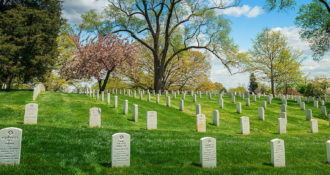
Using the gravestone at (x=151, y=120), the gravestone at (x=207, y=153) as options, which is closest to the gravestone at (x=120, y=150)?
the gravestone at (x=207, y=153)

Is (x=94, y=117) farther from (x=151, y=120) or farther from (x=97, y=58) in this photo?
(x=97, y=58)

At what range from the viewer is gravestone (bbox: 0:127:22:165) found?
5.23m

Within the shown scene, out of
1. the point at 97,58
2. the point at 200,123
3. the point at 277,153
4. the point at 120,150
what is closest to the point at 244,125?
the point at 200,123

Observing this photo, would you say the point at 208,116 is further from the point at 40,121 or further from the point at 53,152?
the point at 53,152

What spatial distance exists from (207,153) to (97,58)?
2475 cm

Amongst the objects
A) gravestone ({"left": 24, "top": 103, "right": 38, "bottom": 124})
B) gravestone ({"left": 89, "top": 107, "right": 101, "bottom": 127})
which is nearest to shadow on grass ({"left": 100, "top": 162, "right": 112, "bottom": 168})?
gravestone ({"left": 89, "top": 107, "right": 101, "bottom": 127})

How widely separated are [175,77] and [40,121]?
31226mm

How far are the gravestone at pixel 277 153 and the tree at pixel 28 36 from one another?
78.9 feet

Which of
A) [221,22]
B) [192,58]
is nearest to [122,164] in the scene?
[221,22]

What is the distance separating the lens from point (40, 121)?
1053 cm

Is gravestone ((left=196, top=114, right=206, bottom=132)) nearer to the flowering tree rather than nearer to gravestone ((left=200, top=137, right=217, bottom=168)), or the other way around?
gravestone ((left=200, top=137, right=217, bottom=168))

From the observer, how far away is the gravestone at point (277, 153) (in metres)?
6.28

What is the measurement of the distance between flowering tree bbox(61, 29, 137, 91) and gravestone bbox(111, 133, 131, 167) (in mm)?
22936

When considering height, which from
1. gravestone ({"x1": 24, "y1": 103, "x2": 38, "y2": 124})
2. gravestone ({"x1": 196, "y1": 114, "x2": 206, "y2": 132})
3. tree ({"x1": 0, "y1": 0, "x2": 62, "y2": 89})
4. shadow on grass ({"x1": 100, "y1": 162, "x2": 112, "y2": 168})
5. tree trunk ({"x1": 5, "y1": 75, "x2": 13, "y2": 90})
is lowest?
shadow on grass ({"x1": 100, "y1": 162, "x2": 112, "y2": 168})
